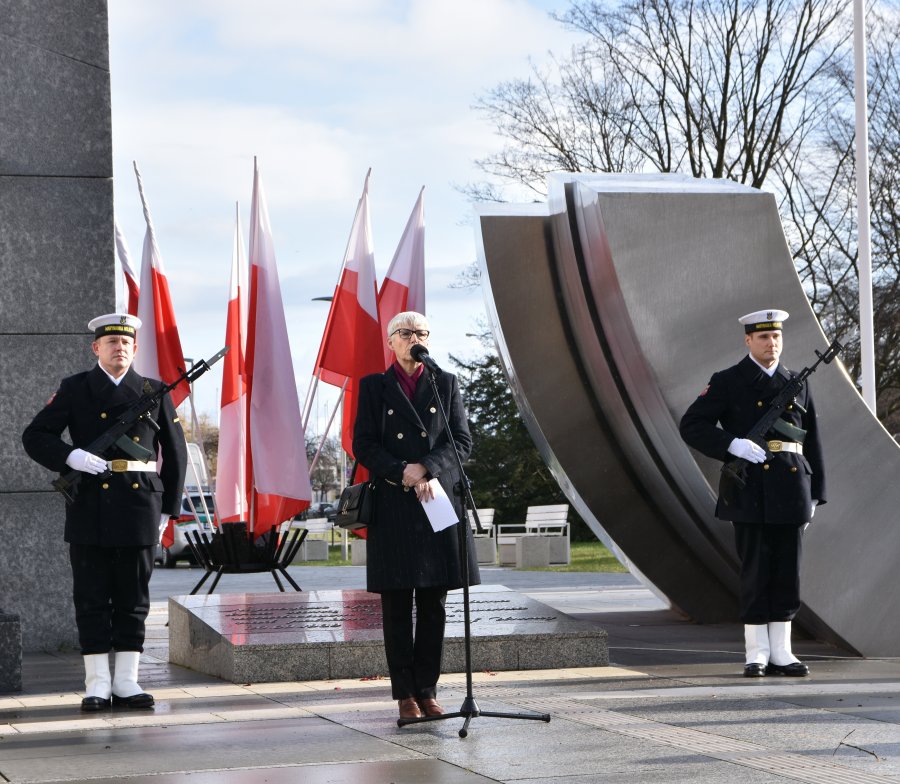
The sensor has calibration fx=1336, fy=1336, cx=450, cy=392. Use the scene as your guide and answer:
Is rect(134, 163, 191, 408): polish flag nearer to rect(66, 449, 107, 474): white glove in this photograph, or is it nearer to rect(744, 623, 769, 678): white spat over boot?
rect(66, 449, 107, 474): white glove

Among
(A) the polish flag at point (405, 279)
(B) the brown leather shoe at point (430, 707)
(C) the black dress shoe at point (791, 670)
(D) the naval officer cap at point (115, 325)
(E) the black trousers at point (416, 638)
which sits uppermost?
(A) the polish flag at point (405, 279)

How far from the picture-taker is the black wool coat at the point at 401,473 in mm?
6227

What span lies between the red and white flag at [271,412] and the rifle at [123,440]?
170 inches

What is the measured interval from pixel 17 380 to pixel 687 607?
18.6 ft

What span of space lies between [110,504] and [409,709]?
1979mm

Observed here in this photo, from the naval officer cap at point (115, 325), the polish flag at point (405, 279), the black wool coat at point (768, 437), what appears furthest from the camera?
the polish flag at point (405, 279)

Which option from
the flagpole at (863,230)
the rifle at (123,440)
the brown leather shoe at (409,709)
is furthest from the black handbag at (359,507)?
the flagpole at (863,230)

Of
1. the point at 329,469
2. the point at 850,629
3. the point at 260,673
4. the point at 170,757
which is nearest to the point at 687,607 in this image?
the point at 850,629

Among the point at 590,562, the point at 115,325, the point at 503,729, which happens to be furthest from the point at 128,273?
the point at 590,562

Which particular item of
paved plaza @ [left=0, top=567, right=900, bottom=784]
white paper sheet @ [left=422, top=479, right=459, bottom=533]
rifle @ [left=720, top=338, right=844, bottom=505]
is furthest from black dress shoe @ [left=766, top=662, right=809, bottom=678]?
white paper sheet @ [left=422, top=479, right=459, bottom=533]

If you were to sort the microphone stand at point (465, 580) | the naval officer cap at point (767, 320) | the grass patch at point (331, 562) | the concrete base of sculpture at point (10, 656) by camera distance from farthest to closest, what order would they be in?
1. the grass patch at point (331, 562)
2. the naval officer cap at point (767, 320)
3. the concrete base of sculpture at point (10, 656)
4. the microphone stand at point (465, 580)

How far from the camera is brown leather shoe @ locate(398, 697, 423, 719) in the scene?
20.4 ft

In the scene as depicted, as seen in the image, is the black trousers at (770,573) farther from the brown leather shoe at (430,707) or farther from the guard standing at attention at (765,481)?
the brown leather shoe at (430,707)

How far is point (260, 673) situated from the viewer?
305 inches
